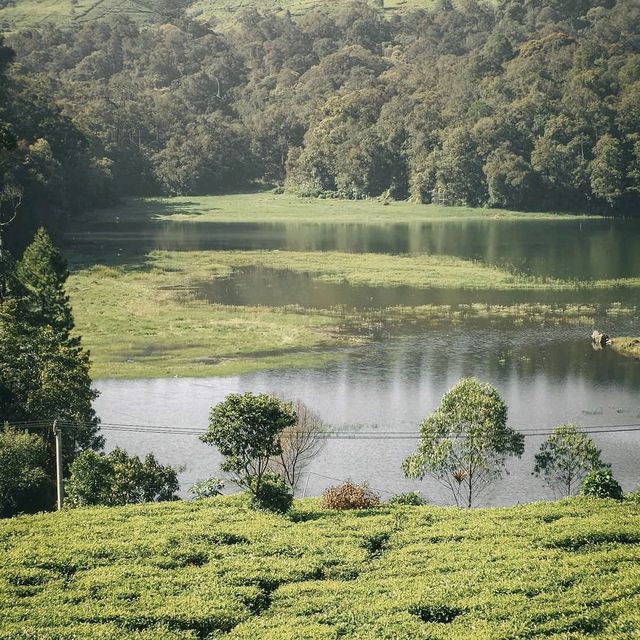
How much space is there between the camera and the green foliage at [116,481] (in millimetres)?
32281

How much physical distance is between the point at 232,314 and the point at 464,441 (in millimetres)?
38106

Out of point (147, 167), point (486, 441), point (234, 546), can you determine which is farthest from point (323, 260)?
point (147, 167)

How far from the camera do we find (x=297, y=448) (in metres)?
39.3

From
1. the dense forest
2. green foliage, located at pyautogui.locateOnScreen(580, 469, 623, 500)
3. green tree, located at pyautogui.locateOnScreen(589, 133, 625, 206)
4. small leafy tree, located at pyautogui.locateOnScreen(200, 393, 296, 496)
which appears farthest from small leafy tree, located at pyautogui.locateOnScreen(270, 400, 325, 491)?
green tree, located at pyautogui.locateOnScreen(589, 133, 625, 206)

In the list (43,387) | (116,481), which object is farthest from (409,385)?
(116,481)

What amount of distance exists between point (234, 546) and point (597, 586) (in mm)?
9473

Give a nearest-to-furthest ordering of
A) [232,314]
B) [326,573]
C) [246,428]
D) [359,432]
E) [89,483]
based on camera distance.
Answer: [326,573], [246,428], [89,483], [359,432], [232,314]

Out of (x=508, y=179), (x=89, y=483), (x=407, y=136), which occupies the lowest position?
(x=89, y=483)

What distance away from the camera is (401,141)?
6545 inches

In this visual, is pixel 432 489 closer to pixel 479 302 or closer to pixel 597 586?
pixel 597 586

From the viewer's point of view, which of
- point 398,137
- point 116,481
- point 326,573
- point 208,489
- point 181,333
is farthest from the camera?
point 398,137

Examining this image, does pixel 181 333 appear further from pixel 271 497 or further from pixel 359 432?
pixel 271 497

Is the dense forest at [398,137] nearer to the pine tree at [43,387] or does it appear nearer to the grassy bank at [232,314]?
the grassy bank at [232,314]

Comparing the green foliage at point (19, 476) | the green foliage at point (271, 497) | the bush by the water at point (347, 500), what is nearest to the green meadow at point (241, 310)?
the green foliage at point (19, 476)
